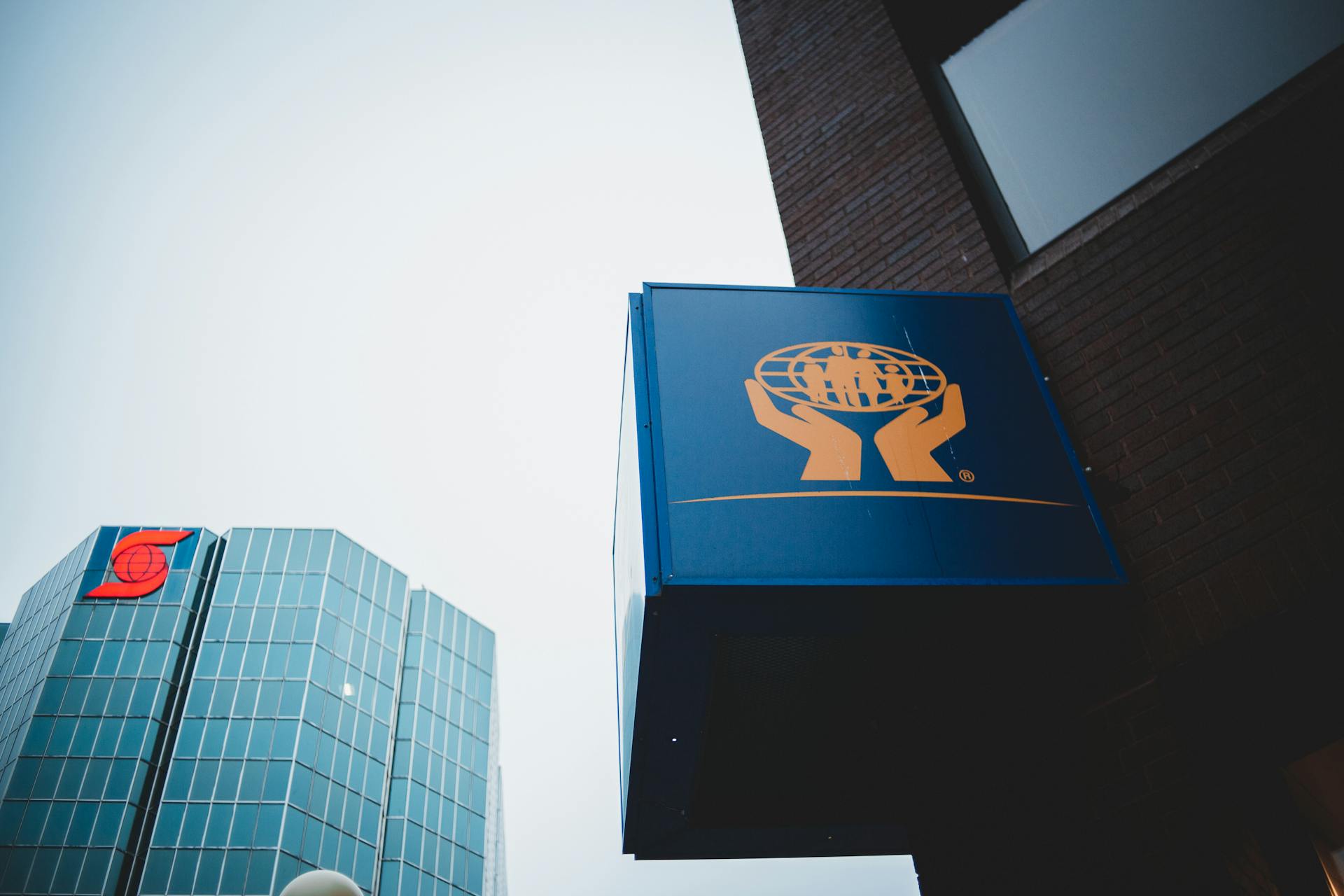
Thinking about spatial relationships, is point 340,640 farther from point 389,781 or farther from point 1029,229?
point 1029,229

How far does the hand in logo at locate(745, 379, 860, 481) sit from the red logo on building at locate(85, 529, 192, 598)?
148 ft

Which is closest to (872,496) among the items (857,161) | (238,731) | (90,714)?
(857,161)

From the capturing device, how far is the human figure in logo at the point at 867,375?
4340 millimetres

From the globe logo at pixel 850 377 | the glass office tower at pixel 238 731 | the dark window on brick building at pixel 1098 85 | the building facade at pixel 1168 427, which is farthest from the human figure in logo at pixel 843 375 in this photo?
the glass office tower at pixel 238 731

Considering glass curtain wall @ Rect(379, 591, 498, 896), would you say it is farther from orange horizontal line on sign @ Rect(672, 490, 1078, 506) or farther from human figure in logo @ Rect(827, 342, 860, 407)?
orange horizontal line on sign @ Rect(672, 490, 1078, 506)

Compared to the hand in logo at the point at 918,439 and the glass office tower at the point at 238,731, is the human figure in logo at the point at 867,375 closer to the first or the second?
the hand in logo at the point at 918,439

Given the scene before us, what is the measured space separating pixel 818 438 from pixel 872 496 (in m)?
0.37

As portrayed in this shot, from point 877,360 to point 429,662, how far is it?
45766 mm

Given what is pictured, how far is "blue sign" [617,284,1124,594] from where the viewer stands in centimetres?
371

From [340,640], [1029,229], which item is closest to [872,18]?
[1029,229]

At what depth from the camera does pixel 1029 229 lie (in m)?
5.88

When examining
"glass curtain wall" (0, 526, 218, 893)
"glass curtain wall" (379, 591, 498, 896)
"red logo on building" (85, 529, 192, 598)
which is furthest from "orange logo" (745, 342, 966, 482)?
"red logo on building" (85, 529, 192, 598)

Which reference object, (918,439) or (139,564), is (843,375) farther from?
(139,564)

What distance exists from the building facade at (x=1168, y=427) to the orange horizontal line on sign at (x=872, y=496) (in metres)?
0.48
